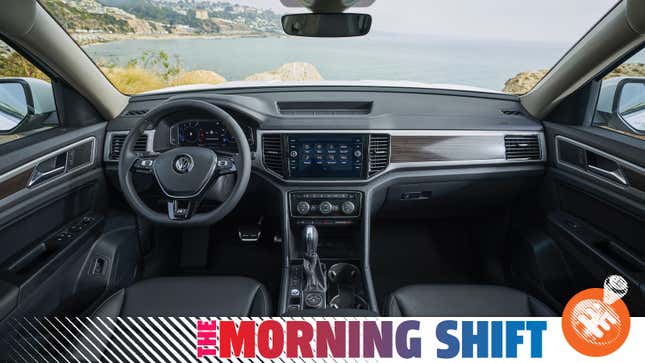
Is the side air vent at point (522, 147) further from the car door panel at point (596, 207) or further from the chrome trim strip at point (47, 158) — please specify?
the chrome trim strip at point (47, 158)

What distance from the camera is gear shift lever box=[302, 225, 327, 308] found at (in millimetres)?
2393

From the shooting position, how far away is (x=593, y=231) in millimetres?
2342

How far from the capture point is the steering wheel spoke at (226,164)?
2121 mm

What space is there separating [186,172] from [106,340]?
0.74 m

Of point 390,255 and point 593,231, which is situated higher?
point 593,231

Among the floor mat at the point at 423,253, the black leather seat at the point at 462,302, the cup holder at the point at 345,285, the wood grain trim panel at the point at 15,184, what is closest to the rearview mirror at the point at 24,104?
the wood grain trim panel at the point at 15,184

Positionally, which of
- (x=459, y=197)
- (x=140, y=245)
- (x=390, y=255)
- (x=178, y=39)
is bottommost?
(x=390, y=255)

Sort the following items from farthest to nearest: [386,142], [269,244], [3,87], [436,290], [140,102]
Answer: [269,244] < [140,102] < [386,142] < [3,87] < [436,290]

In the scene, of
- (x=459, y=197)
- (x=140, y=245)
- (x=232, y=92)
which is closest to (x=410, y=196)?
(x=459, y=197)

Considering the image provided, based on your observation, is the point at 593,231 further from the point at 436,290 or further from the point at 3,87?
the point at 3,87

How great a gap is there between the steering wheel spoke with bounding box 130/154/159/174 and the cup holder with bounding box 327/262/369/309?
3.60ft

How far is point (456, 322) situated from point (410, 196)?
1.01 m

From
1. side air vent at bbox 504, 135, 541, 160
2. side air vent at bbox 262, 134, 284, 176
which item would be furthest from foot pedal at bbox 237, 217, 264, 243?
side air vent at bbox 504, 135, 541, 160

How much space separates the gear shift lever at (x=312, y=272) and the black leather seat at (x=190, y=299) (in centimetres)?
34
